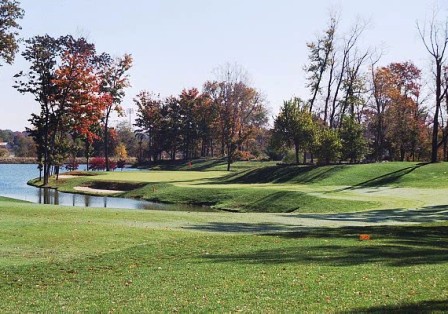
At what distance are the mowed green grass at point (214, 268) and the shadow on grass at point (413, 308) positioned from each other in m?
0.02

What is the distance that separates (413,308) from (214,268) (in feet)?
19.9

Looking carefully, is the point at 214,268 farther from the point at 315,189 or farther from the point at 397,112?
the point at 397,112

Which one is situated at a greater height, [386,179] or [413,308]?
[386,179]

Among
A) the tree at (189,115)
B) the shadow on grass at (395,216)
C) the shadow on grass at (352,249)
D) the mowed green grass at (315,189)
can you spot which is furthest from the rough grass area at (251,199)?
the tree at (189,115)

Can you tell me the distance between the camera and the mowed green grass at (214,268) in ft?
35.2

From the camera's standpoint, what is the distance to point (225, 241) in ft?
65.8

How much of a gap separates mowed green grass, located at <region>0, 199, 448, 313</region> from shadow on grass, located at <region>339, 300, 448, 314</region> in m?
0.02

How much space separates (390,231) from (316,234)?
3.54m

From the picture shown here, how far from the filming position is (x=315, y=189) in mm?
47375

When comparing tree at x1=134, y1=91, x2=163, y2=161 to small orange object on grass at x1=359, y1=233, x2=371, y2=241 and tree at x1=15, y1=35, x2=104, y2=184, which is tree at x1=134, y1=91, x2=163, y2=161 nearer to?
tree at x1=15, y1=35, x2=104, y2=184

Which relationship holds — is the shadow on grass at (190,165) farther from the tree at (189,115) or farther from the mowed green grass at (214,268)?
the mowed green grass at (214,268)

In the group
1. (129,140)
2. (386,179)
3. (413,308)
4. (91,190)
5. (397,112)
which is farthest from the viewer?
(129,140)

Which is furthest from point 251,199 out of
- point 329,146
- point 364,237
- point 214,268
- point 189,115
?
point 189,115

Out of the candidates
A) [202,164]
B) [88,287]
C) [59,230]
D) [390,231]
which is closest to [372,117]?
[202,164]
